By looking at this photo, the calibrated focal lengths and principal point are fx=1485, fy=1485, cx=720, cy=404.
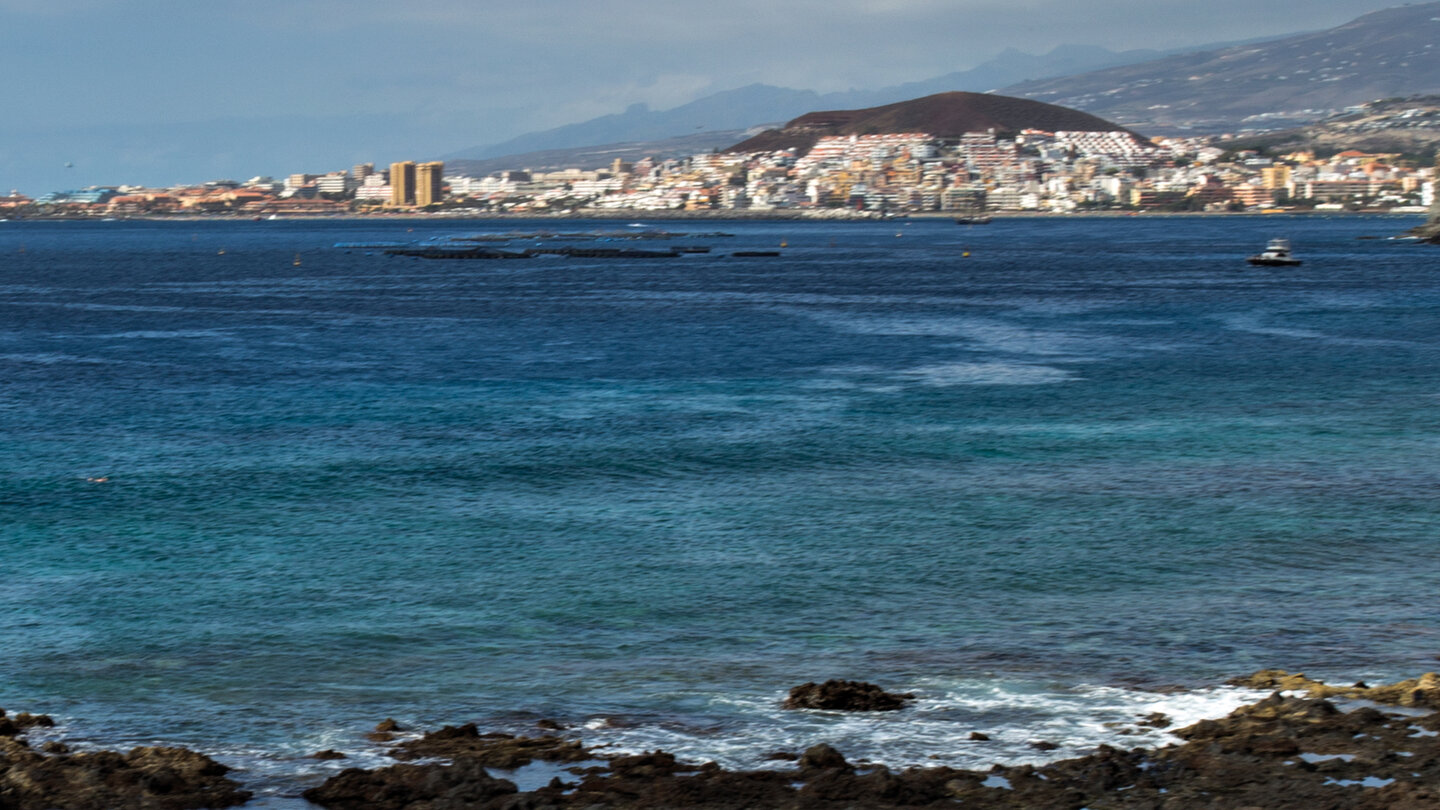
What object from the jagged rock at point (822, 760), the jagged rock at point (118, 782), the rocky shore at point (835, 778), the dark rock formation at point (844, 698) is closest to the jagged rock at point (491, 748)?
the rocky shore at point (835, 778)

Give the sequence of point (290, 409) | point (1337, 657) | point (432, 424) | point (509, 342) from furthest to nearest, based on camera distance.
A: 1. point (509, 342)
2. point (290, 409)
3. point (432, 424)
4. point (1337, 657)

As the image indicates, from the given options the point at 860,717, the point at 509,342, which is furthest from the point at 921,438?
the point at 509,342

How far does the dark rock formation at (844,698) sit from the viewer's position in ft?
53.5

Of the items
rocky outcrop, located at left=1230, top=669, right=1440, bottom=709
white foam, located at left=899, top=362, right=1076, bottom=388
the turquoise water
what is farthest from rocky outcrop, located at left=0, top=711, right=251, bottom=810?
white foam, located at left=899, top=362, right=1076, bottom=388

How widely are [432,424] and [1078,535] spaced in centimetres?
1814

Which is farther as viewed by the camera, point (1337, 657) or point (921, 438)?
point (921, 438)

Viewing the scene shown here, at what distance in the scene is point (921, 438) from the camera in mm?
34688

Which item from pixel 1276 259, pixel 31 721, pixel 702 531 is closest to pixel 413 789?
pixel 31 721

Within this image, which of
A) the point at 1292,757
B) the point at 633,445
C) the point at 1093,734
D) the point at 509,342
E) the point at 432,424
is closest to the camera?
the point at 1292,757

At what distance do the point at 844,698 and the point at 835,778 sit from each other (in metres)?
2.67

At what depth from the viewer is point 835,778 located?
1376 cm

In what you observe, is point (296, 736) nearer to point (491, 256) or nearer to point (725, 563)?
point (725, 563)

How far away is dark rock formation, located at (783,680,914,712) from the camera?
53.5ft

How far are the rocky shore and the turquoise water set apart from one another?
829mm
